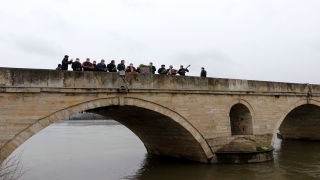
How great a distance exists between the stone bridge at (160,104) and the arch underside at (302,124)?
7.62 ft

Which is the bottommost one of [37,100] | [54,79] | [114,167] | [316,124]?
[114,167]

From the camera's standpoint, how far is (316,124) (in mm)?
18266

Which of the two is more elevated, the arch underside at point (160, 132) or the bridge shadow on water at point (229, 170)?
the arch underside at point (160, 132)

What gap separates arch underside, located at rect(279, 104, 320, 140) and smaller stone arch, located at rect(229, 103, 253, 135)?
5946 mm

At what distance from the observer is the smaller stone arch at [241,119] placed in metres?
12.2

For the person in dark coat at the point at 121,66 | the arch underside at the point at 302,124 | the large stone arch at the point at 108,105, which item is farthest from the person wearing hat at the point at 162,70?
the arch underside at the point at 302,124

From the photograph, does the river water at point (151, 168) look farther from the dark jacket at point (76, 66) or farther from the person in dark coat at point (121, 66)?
the person in dark coat at point (121, 66)

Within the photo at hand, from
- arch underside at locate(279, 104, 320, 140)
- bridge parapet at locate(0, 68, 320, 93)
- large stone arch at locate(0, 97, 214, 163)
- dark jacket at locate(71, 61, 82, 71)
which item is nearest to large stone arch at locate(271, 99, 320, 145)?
bridge parapet at locate(0, 68, 320, 93)

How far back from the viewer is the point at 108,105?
8.87 metres

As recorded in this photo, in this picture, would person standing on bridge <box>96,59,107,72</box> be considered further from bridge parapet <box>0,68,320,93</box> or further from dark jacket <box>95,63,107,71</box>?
bridge parapet <box>0,68,320,93</box>

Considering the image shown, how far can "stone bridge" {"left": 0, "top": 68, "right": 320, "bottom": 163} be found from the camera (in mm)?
7645

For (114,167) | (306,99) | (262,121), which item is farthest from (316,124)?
(114,167)

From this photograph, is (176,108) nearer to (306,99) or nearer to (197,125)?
(197,125)

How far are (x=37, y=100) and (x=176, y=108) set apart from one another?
436cm
